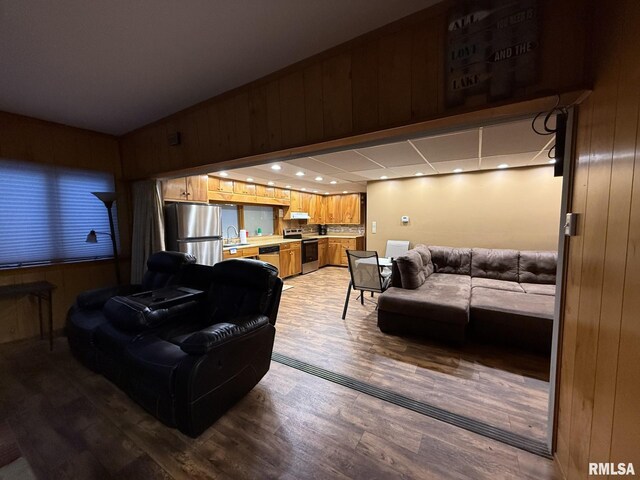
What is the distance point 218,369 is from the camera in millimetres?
1642

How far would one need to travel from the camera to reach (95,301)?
8.51 ft

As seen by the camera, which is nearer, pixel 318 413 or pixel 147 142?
pixel 318 413

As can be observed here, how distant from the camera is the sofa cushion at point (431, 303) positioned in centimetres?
275

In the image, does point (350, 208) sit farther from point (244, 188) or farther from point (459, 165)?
point (459, 165)

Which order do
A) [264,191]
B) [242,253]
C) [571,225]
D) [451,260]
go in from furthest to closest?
[264,191], [242,253], [451,260], [571,225]

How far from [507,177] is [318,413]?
15.9 feet

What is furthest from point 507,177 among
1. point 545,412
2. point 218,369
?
point 218,369

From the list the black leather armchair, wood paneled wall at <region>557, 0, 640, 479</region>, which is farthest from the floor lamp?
wood paneled wall at <region>557, 0, 640, 479</region>

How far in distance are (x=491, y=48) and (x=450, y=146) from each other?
192 centimetres

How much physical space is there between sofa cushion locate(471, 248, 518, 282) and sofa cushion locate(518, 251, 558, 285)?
85 millimetres

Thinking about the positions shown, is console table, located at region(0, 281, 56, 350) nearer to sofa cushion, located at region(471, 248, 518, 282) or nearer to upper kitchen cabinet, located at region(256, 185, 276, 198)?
upper kitchen cabinet, located at region(256, 185, 276, 198)

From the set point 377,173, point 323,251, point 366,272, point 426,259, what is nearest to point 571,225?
point 366,272

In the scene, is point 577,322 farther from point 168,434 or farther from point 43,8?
point 43,8

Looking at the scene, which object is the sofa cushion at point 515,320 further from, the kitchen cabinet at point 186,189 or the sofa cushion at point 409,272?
the kitchen cabinet at point 186,189
